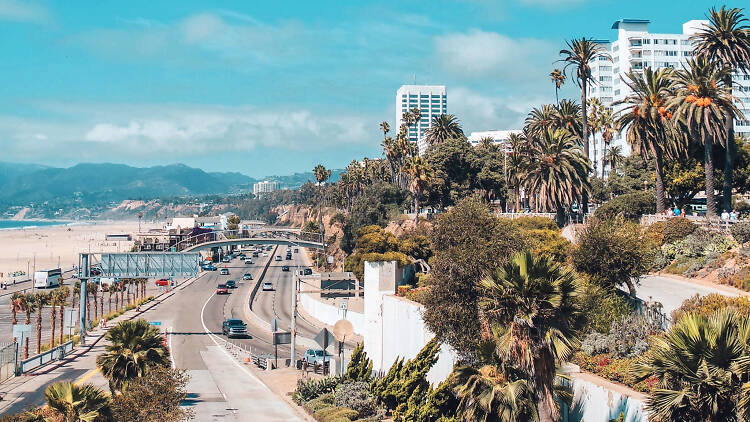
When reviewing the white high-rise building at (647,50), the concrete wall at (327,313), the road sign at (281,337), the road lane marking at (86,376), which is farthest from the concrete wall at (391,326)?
the white high-rise building at (647,50)

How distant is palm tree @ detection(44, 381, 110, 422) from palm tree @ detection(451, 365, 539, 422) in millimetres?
11913

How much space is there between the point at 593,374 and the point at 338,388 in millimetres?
16196

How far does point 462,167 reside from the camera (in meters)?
101

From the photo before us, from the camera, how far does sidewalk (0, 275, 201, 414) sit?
128ft

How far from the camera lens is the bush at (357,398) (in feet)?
105

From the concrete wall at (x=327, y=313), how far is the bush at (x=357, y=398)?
30.0 m

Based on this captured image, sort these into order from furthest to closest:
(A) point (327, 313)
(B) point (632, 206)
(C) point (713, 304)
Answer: (A) point (327, 313)
(B) point (632, 206)
(C) point (713, 304)

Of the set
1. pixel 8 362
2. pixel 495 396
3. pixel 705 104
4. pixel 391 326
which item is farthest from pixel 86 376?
pixel 705 104

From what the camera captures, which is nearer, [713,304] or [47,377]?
[713,304]

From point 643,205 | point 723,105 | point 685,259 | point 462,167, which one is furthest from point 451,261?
point 462,167

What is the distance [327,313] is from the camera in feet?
247

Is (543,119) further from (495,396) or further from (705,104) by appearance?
(495,396)

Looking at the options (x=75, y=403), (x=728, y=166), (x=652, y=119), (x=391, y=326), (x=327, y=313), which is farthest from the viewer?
(x=327, y=313)

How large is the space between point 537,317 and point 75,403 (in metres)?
14.8
